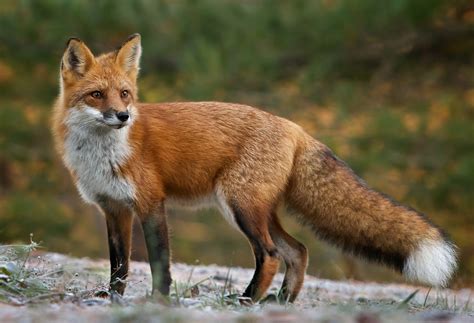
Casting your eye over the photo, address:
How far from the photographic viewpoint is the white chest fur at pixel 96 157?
20.9 feet

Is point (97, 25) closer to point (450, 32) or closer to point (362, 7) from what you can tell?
point (362, 7)

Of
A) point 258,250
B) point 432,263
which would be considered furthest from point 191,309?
point 432,263

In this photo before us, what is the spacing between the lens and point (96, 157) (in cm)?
645

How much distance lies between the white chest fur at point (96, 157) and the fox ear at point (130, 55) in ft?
2.02

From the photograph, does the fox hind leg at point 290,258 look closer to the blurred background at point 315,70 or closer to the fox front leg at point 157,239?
the fox front leg at point 157,239

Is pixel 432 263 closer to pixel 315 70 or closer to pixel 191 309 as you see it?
pixel 191 309

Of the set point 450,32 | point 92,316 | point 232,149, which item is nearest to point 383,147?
point 450,32

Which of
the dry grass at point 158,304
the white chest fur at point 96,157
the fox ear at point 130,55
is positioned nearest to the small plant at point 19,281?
the dry grass at point 158,304

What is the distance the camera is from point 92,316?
4.23 metres

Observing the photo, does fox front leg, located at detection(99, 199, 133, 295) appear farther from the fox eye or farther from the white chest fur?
the fox eye

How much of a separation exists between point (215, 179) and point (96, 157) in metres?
1.03

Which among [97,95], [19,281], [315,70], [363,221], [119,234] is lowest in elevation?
[19,281]

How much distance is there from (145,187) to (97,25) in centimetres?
900

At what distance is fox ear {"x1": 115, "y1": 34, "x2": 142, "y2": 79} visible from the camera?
6.79 meters
